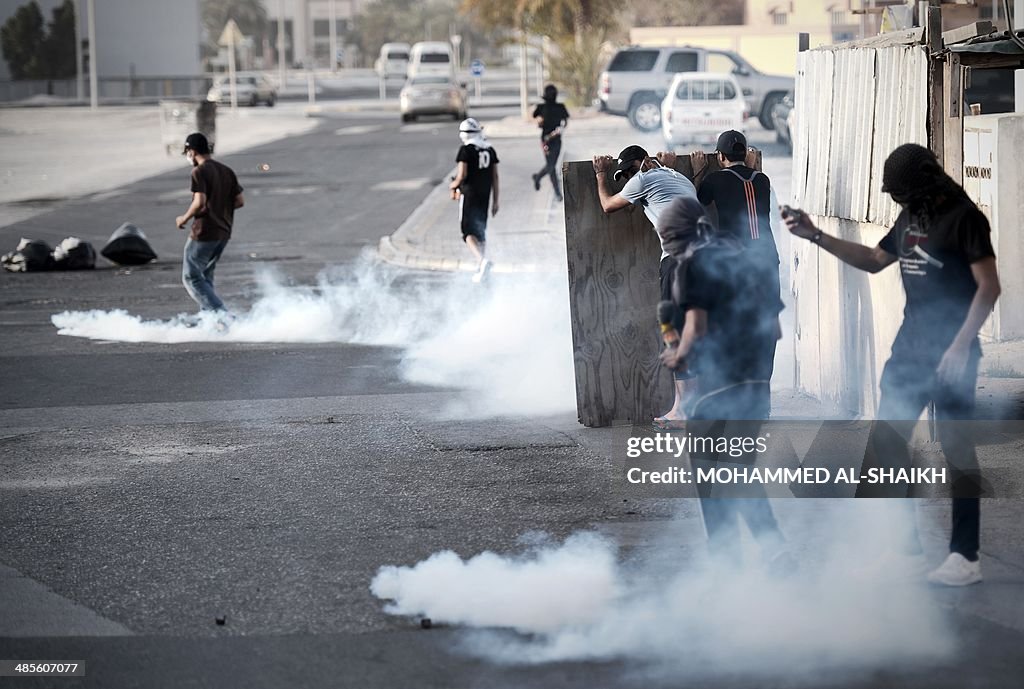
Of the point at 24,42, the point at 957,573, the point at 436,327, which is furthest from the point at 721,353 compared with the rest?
the point at 24,42

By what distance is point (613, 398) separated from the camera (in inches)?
334

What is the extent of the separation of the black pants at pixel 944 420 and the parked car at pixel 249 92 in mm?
58188

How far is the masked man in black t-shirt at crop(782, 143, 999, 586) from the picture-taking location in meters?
5.22

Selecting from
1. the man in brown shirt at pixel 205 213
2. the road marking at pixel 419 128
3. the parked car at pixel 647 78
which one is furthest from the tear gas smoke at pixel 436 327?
the road marking at pixel 419 128

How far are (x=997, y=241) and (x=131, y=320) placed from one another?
7.67 m

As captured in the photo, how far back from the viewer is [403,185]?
2778 centimetres

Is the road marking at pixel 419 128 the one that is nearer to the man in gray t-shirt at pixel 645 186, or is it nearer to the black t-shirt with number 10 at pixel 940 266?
the man in gray t-shirt at pixel 645 186

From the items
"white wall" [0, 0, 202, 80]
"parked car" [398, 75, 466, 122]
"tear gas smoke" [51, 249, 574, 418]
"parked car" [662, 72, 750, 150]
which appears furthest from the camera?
"white wall" [0, 0, 202, 80]

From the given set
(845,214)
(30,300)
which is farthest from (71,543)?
(30,300)

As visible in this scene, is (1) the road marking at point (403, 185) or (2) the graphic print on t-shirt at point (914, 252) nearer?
(2) the graphic print on t-shirt at point (914, 252)

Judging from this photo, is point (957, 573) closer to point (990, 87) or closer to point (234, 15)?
point (990, 87)

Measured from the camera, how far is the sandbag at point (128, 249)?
17.7 m

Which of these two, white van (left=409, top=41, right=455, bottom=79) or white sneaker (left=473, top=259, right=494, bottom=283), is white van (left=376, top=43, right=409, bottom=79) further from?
white sneaker (left=473, top=259, right=494, bottom=283)

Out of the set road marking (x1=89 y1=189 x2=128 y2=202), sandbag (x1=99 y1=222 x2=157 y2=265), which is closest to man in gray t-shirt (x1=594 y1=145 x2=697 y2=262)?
sandbag (x1=99 y1=222 x2=157 y2=265)
